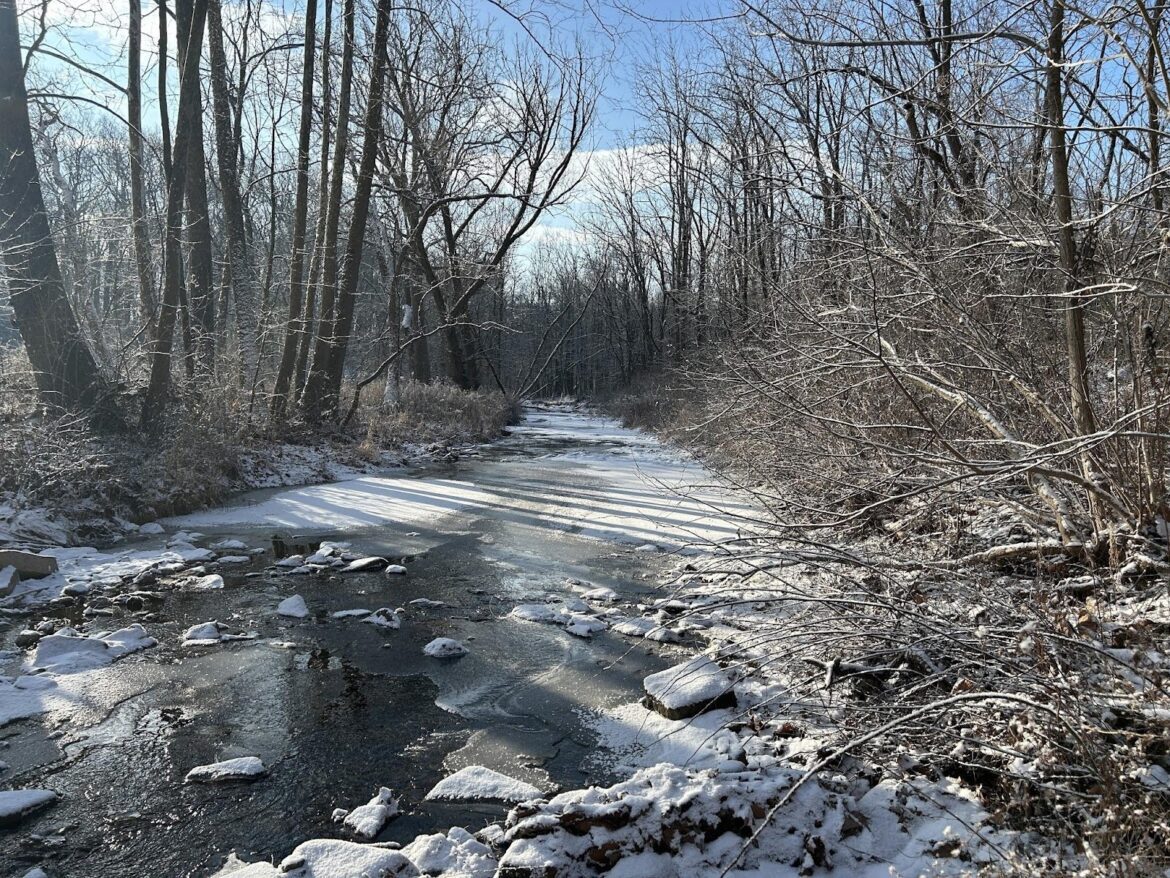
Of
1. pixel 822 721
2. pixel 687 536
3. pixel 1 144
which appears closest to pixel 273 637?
pixel 822 721

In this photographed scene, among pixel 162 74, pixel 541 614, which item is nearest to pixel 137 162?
pixel 162 74

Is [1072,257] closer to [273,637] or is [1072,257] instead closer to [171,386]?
[273,637]

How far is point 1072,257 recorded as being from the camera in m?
3.95

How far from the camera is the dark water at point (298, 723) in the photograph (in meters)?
3.25

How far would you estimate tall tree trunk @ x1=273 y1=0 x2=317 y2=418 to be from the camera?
14750mm

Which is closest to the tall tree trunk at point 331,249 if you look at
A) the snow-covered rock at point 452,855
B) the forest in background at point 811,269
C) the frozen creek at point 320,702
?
the forest in background at point 811,269

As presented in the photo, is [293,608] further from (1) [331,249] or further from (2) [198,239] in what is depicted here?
(2) [198,239]

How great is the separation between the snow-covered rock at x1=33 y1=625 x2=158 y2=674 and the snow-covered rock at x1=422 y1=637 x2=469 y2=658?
6.73 ft

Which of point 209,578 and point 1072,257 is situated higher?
point 1072,257

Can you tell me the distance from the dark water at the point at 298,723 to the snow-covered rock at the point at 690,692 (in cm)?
27

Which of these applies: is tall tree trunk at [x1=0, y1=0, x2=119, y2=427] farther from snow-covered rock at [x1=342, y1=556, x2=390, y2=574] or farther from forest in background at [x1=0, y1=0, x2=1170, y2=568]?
Answer: snow-covered rock at [x1=342, y1=556, x2=390, y2=574]

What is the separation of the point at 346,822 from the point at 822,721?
2.32 metres

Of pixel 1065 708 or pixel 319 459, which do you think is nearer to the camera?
pixel 1065 708

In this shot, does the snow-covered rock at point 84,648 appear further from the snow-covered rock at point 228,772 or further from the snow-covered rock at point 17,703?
the snow-covered rock at point 228,772
